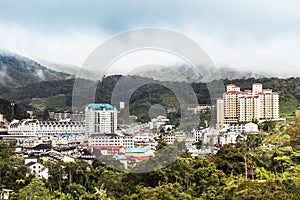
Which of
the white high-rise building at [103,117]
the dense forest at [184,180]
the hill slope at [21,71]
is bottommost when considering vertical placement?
the dense forest at [184,180]

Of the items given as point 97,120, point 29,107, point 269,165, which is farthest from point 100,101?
point 29,107

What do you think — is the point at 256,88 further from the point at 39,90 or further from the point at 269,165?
the point at 39,90

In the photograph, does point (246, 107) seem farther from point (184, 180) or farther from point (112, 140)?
point (184, 180)

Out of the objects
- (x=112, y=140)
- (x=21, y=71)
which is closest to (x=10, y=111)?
(x=112, y=140)

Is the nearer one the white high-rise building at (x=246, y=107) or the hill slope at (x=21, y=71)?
the white high-rise building at (x=246, y=107)

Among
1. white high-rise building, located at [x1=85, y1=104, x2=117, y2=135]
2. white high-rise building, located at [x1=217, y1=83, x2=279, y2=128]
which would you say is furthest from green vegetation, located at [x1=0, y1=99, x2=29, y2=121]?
white high-rise building, located at [x1=217, y1=83, x2=279, y2=128]

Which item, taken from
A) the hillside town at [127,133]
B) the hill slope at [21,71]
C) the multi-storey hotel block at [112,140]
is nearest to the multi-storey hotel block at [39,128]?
the hillside town at [127,133]

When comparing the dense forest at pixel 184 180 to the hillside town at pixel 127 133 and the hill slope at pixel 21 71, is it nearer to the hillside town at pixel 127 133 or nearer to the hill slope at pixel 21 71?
the hillside town at pixel 127 133

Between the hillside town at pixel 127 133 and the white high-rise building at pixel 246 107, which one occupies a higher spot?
the white high-rise building at pixel 246 107

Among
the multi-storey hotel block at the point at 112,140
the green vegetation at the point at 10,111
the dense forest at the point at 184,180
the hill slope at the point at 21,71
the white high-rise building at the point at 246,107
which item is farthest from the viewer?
the hill slope at the point at 21,71
